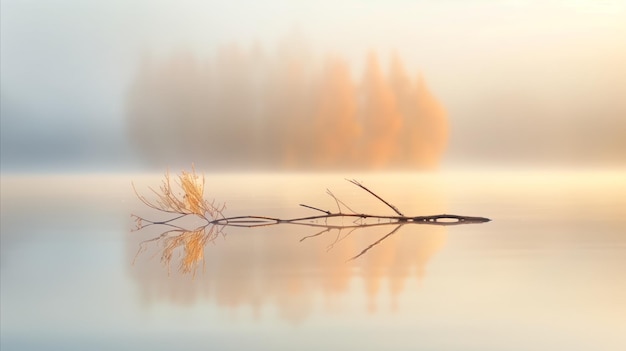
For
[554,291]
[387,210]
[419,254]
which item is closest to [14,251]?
[419,254]

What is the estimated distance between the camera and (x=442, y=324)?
89.9 inches

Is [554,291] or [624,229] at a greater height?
[624,229]

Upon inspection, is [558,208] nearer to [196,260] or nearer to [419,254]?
[419,254]

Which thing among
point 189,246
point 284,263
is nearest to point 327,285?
point 284,263

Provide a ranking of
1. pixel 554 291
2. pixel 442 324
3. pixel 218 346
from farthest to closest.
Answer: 1. pixel 554 291
2. pixel 442 324
3. pixel 218 346

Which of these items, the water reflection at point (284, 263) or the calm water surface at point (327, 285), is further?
the water reflection at point (284, 263)

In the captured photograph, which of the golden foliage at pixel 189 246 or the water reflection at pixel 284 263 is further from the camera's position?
the golden foliage at pixel 189 246

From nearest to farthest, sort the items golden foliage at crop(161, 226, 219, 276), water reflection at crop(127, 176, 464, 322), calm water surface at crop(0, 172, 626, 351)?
calm water surface at crop(0, 172, 626, 351) < water reflection at crop(127, 176, 464, 322) < golden foliage at crop(161, 226, 219, 276)

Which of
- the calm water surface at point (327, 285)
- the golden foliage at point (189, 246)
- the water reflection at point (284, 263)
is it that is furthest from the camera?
the golden foliage at point (189, 246)

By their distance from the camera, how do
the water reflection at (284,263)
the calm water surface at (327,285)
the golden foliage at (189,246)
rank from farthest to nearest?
the golden foliage at (189,246), the water reflection at (284,263), the calm water surface at (327,285)

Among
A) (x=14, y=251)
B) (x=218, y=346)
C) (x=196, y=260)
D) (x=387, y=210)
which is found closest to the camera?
(x=218, y=346)

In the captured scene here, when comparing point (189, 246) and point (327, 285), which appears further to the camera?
point (189, 246)

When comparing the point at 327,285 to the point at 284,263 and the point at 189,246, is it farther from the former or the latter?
the point at 189,246

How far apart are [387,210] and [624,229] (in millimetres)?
2065
